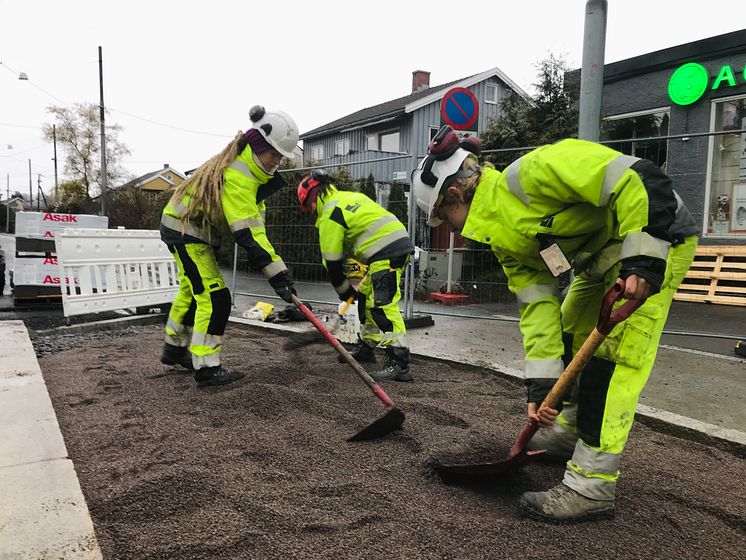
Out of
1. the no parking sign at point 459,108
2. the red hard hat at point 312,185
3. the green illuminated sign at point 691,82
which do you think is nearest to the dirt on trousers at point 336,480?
the red hard hat at point 312,185

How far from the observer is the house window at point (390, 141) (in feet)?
74.3

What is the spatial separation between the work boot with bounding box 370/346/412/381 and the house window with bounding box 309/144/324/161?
22948 mm

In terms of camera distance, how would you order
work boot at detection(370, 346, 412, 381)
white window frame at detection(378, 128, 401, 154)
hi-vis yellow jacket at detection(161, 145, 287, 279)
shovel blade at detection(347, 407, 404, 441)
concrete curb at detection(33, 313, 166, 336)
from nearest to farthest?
shovel blade at detection(347, 407, 404, 441) → hi-vis yellow jacket at detection(161, 145, 287, 279) → work boot at detection(370, 346, 412, 381) → concrete curb at detection(33, 313, 166, 336) → white window frame at detection(378, 128, 401, 154)

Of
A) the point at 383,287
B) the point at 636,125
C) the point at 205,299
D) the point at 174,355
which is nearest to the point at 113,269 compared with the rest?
the point at 174,355

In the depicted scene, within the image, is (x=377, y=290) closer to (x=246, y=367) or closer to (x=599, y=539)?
(x=246, y=367)

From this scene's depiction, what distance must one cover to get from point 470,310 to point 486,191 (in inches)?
203

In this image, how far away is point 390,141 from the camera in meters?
23.0

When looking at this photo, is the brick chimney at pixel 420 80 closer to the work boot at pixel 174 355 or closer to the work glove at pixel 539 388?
the work boot at pixel 174 355

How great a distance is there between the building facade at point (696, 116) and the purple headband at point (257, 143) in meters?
3.94

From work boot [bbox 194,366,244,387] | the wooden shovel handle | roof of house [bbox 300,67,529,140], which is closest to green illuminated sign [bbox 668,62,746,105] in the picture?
the wooden shovel handle

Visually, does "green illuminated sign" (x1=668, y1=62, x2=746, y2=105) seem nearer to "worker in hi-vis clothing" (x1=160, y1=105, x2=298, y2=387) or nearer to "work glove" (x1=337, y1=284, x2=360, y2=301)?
"work glove" (x1=337, y1=284, x2=360, y2=301)

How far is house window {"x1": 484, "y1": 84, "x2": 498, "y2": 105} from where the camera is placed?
75.4ft

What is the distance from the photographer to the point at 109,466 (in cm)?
246

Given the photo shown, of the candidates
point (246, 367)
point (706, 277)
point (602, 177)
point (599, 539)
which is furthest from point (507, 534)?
point (706, 277)
